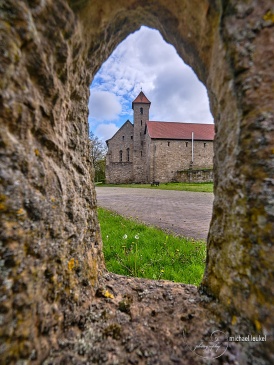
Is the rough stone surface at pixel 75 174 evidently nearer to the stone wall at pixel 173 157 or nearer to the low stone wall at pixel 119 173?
the stone wall at pixel 173 157

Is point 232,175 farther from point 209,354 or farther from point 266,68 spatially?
point 209,354

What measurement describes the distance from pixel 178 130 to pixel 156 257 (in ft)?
104

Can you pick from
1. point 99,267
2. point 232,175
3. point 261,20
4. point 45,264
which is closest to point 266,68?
point 261,20

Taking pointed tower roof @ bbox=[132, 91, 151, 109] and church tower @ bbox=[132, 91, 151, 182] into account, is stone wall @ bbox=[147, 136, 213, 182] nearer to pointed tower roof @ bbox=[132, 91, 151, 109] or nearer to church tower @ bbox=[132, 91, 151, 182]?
church tower @ bbox=[132, 91, 151, 182]

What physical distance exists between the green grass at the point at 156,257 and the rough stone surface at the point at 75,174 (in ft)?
3.48

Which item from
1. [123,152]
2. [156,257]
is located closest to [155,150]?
[123,152]

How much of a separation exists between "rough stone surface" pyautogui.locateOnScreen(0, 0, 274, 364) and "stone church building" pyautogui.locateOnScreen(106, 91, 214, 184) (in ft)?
83.2

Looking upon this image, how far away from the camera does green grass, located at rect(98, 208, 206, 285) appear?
2223 mm

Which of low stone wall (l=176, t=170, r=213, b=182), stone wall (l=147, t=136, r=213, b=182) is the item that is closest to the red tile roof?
stone wall (l=147, t=136, r=213, b=182)

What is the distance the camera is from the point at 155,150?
97.1ft

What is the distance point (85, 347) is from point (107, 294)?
1.23 ft

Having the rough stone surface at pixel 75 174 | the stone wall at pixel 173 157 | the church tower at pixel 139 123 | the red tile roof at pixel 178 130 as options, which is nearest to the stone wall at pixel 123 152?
the church tower at pixel 139 123

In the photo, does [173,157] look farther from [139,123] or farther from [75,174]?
[75,174]

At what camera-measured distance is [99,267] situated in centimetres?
146
